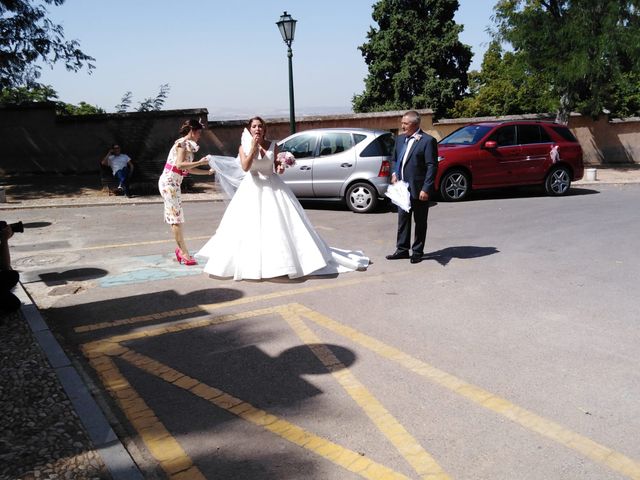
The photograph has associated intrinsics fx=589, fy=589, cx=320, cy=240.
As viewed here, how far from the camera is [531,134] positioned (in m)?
14.0

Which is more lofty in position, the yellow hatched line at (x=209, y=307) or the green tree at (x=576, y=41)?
the green tree at (x=576, y=41)

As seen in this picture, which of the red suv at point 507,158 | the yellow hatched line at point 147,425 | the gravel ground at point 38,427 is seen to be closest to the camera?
the gravel ground at point 38,427

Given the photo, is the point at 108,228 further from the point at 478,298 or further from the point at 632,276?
the point at 632,276

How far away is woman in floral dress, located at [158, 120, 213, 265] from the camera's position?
7.61 m

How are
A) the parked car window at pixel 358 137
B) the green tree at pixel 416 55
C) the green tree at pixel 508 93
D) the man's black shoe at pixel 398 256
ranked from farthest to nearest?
the green tree at pixel 416 55, the green tree at pixel 508 93, the parked car window at pixel 358 137, the man's black shoe at pixel 398 256

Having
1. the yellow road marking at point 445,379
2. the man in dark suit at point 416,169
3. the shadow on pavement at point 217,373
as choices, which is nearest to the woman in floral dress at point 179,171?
the shadow on pavement at point 217,373

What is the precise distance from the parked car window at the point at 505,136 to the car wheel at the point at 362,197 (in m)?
3.66

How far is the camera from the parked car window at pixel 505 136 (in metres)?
13.7

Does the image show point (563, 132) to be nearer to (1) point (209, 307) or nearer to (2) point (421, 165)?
(2) point (421, 165)

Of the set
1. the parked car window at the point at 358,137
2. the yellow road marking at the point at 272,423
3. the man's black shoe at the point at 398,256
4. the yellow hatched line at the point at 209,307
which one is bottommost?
the yellow road marking at the point at 272,423

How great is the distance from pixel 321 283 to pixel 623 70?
1650 centimetres

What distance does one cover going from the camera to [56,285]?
273 inches

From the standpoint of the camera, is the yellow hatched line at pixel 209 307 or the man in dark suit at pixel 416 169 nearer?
the yellow hatched line at pixel 209 307

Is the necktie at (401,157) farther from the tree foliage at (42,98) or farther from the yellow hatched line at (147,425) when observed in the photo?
the tree foliage at (42,98)
